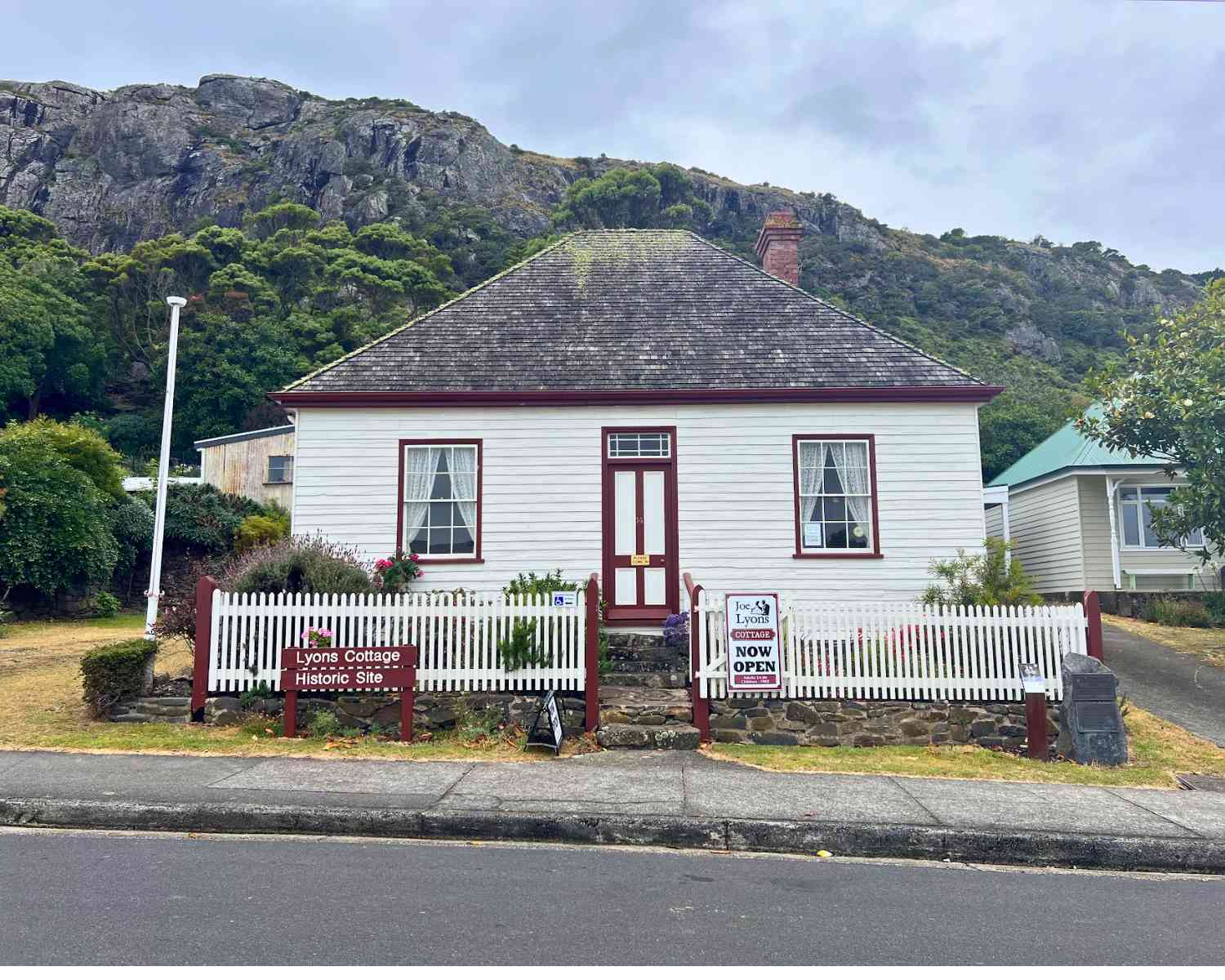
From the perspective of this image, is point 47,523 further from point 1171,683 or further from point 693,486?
point 1171,683

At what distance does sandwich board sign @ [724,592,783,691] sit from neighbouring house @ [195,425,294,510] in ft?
77.5

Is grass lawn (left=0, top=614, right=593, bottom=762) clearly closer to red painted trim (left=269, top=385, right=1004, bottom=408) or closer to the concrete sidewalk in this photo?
the concrete sidewalk

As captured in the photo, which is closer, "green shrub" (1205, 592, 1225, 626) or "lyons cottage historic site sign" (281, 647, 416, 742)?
"lyons cottage historic site sign" (281, 647, 416, 742)

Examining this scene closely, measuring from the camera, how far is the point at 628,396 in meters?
13.1

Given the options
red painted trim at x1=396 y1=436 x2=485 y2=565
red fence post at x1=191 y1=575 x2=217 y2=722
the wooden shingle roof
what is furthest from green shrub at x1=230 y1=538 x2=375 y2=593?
the wooden shingle roof

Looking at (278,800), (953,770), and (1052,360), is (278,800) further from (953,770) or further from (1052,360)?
(1052,360)

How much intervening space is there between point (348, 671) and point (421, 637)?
83 centimetres

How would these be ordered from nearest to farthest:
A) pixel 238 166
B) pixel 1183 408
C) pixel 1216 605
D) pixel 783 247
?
pixel 1183 408 → pixel 1216 605 → pixel 783 247 → pixel 238 166

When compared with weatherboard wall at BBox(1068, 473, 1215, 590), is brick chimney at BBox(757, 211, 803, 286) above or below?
above

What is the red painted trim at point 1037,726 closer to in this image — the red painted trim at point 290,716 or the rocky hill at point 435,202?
the red painted trim at point 290,716

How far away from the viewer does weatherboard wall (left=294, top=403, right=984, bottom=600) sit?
42.3ft

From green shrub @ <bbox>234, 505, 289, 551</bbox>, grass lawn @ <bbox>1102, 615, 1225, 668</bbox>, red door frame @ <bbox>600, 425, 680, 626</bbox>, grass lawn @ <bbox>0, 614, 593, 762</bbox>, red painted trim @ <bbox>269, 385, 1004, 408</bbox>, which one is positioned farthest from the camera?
green shrub @ <bbox>234, 505, 289, 551</bbox>

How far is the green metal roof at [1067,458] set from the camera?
18.7 metres

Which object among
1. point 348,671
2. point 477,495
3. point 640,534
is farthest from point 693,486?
point 348,671
